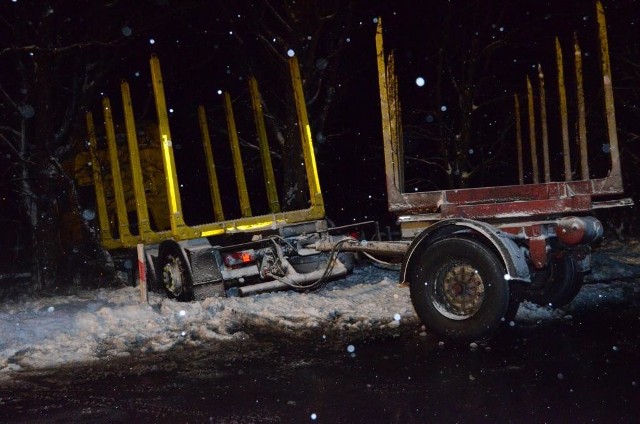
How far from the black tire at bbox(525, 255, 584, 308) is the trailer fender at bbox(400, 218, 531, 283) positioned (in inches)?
66.6

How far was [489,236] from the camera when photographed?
585 cm

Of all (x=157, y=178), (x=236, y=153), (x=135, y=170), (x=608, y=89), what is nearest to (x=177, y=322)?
(x=135, y=170)

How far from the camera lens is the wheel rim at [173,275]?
9000 millimetres

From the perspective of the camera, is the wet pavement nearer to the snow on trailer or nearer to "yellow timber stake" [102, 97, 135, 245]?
the snow on trailer

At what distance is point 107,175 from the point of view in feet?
42.5

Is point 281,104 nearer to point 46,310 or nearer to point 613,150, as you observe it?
point 46,310

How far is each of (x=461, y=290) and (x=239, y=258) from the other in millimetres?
3980

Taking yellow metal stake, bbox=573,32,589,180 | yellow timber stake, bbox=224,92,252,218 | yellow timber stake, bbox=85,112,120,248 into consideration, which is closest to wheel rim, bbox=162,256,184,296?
yellow timber stake, bbox=85,112,120,248

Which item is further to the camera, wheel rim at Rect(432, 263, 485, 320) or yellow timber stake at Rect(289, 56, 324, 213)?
yellow timber stake at Rect(289, 56, 324, 213)

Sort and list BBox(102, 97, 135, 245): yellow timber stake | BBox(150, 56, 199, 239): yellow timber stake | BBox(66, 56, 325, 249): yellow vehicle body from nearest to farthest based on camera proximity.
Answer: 1. BBox(150, 56, 199, 239): yellow timber stake
2. BBox(66, 56, 325, 249): yellow vehicle body
3. BBox(102, 97, 135, 245): yellow timber stake

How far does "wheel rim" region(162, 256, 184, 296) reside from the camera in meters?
9.00

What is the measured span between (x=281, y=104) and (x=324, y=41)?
6.84 ft

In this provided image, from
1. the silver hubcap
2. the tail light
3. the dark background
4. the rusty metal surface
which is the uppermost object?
the dark background

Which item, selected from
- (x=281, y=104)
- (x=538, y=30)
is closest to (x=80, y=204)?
(x=281, y=104)
